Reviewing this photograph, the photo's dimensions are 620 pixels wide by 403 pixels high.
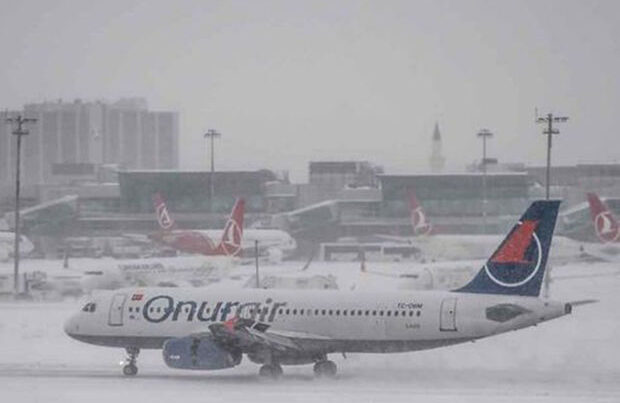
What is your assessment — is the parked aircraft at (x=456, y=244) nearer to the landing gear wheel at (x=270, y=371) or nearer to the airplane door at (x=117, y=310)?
the airplane door at (x=117, y=310)

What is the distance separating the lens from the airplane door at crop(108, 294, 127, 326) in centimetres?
4328

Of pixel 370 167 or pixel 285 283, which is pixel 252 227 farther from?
pixel 285 283

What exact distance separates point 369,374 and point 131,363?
7.49 meters

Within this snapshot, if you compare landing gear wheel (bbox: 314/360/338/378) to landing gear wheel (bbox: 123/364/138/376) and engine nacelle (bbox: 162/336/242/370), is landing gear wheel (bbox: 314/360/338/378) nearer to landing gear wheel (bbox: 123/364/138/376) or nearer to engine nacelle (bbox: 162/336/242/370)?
engine nacelle (bbox: 162/336/242/370)

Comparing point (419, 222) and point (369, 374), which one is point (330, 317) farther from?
point (419, 222)

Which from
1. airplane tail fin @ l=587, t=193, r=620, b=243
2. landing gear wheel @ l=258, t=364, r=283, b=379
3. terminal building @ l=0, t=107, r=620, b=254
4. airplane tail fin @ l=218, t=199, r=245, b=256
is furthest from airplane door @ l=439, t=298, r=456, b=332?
terminal building @ l=0, t=107, r=620, b=254

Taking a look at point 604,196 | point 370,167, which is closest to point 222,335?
point 604,196

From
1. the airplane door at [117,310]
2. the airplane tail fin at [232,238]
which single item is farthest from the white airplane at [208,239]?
the airplane door at [117,310]

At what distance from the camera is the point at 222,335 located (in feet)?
132

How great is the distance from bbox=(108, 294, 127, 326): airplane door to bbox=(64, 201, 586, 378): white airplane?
43mm

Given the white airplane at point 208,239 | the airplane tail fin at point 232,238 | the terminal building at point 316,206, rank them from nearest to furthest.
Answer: the airplane tail fin at point 232,238 < the white airplane at point 208,239 < the terminal building at point 316,206

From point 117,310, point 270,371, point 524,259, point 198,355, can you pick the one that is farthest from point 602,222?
point 198,355

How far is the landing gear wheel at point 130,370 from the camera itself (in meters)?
41.6

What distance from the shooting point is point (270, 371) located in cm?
4078
